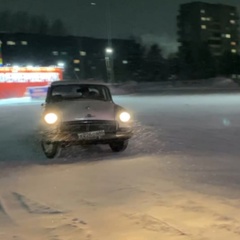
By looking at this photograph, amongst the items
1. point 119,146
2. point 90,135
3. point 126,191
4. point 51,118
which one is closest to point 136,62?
point 119,146

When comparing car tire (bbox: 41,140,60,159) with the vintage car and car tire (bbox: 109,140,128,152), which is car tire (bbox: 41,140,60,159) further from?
car tire (bbox: 109,140,128,152)

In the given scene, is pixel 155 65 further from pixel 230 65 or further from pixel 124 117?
pixel 124 117

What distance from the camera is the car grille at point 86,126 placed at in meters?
10.2

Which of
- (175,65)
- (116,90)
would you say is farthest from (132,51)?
(116,90)

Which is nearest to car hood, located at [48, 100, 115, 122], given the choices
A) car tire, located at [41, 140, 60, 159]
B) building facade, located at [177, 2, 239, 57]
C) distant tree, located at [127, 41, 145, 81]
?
car tire, located at [41, 140, 60, 159]

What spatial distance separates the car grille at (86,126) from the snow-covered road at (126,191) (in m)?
0.61

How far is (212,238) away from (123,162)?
4756 millimetres

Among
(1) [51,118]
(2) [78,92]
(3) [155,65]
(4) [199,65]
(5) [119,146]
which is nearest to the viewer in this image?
(1) [51,118]

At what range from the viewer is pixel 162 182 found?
7875 mm

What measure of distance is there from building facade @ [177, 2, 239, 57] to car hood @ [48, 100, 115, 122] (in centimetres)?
11472

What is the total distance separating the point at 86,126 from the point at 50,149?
100 centimetres

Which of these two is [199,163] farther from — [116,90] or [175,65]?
[175,65]

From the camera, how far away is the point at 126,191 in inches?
287

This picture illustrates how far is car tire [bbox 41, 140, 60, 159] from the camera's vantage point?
10.5 m
